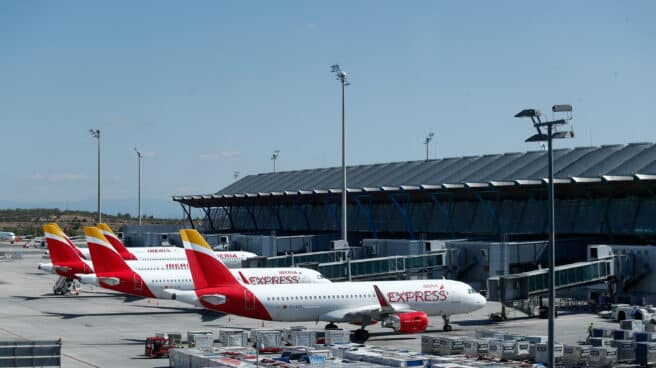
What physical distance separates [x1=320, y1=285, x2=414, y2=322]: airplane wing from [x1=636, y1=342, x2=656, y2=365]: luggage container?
15666 mm

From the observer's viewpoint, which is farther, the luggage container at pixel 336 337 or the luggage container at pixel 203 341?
the luggage container at pixel 336 337

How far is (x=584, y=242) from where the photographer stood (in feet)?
286

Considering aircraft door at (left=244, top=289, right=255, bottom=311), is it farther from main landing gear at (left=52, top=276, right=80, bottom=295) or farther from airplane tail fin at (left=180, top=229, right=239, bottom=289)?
main landing gear at (left=52, top=276, right=80, bottom=295)

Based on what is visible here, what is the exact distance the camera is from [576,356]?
4466 centimetres

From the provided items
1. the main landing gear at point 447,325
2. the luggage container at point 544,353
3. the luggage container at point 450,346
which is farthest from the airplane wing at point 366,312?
the luggage container at point 544,353

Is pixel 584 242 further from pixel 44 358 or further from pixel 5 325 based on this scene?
pixel 44 358

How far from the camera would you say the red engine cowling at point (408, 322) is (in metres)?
54.4

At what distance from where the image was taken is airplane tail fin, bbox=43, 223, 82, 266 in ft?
265

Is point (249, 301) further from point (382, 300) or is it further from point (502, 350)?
point (502, 350)

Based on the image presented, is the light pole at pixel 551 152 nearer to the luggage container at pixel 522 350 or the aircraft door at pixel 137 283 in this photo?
the luggage container at pixel 522 350

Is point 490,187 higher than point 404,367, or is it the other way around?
point 490,187

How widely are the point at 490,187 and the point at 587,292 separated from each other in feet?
53.3

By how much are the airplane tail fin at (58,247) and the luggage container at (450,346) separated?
43746 mm

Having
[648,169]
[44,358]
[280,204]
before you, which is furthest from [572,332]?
[280,204]
